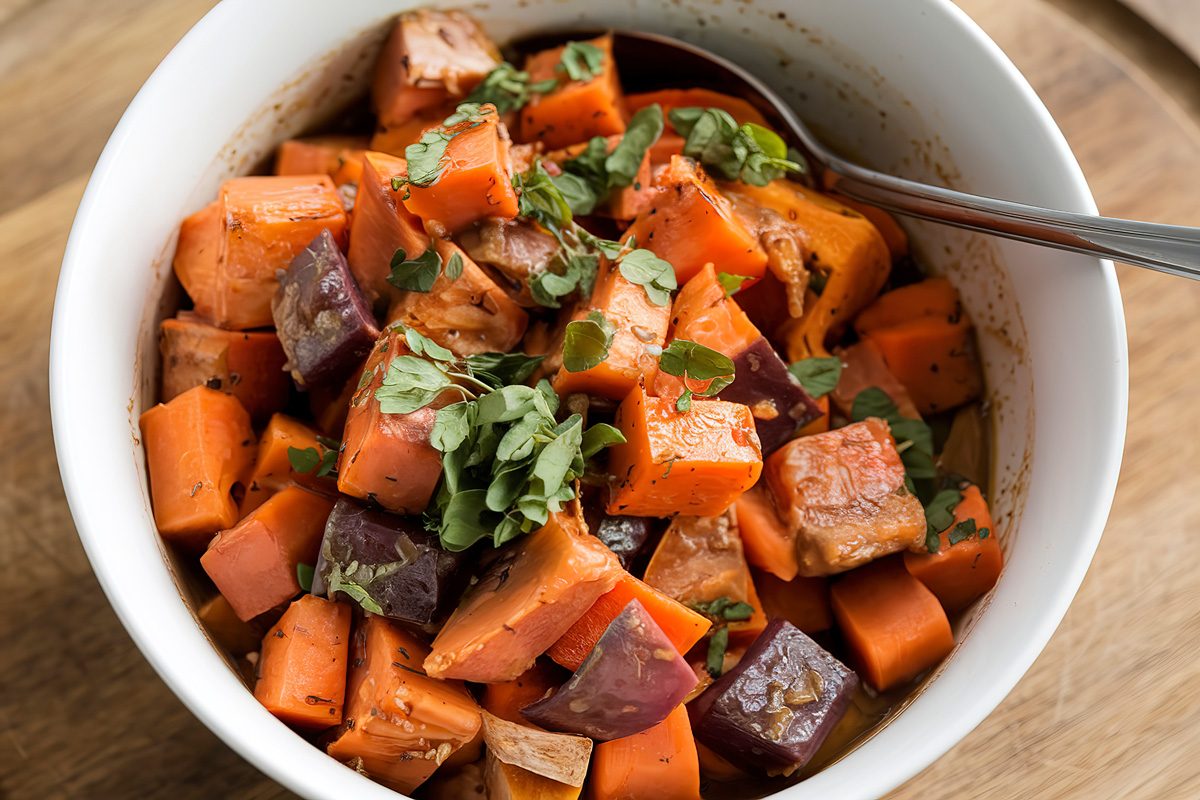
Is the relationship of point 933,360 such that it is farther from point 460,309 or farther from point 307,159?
point 307,159

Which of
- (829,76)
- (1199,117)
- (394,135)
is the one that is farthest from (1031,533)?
(394,135)

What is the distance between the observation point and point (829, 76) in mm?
2609

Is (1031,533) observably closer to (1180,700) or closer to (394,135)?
(1180,700)

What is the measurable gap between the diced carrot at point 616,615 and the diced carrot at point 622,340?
1.26ft

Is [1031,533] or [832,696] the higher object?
[1031,533]

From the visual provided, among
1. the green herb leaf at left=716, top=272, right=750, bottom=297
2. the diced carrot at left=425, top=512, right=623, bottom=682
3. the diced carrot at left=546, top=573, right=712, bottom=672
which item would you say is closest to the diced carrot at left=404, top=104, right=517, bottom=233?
the green herb leaf at left=716, top=272, right=750, bottom=297

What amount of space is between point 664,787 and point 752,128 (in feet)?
4.75

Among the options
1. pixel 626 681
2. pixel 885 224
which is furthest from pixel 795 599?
pixel 885 224

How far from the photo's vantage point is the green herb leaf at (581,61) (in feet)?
8.13

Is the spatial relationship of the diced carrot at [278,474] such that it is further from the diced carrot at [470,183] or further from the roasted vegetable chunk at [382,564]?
the diced carrot at [470,183]

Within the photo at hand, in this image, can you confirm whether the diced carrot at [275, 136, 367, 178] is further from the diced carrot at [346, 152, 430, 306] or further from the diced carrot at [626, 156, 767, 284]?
the diced carrot at [626, 156, 767, 284]

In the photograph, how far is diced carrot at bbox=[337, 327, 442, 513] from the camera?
1.89m

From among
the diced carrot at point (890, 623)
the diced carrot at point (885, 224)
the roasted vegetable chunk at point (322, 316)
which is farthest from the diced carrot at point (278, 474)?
the diced carrot at point (885, 224)

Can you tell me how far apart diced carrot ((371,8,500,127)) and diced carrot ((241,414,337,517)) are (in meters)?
0.86
